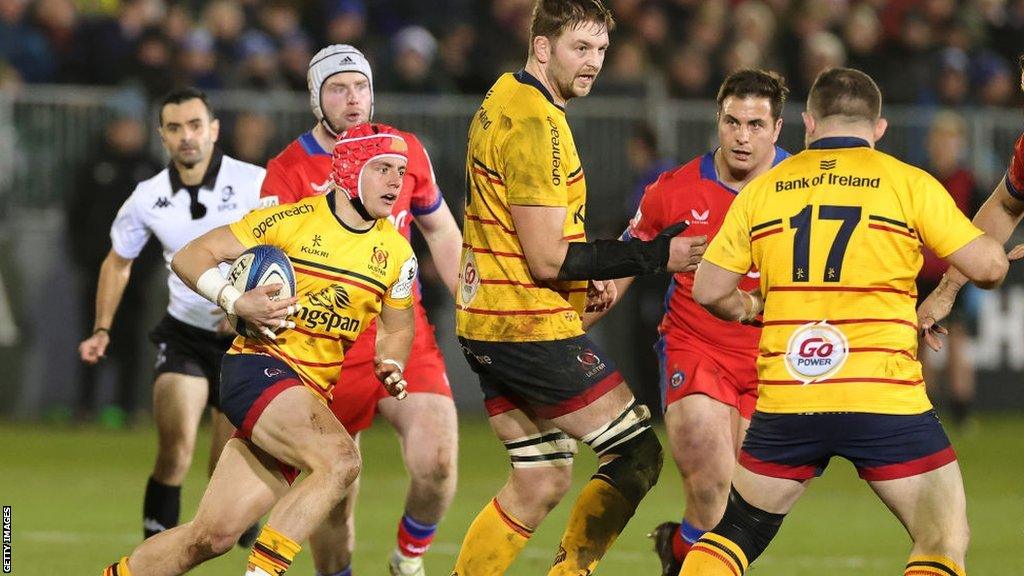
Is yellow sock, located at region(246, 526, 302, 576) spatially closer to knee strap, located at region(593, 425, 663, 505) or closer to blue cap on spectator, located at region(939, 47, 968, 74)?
knee strap, located at region(593, 425, 663, 505)

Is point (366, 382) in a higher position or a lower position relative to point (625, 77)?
lower

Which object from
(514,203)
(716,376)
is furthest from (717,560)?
(716,376)

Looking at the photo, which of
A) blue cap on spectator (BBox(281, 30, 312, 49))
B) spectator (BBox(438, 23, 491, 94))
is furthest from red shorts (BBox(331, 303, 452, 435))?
spectator (BBox(438, 23, 491, 94))

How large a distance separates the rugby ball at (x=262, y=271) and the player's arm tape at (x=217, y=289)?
0.04 m

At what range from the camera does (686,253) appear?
733 cm

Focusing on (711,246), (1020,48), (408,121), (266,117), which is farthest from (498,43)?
(711,246)

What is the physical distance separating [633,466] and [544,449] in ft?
1.39

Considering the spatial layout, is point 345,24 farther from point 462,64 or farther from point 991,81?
point 991,81

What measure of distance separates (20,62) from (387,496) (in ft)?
25.2

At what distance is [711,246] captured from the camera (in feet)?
22.6

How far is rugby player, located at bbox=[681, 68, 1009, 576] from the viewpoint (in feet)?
21.6

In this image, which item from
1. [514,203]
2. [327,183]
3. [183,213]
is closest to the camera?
[514,203]

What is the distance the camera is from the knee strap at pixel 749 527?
6746 millimetres

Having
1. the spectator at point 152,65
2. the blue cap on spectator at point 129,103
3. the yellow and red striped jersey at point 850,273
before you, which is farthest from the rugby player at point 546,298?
the spectator at point 152,65
